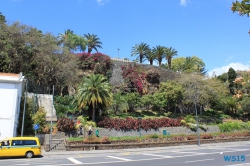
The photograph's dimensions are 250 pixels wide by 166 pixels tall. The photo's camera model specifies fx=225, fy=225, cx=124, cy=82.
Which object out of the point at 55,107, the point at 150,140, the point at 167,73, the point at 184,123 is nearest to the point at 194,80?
the point at 167,73

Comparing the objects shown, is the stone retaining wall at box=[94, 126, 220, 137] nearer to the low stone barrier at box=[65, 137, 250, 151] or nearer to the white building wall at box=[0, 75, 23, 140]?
the low stone barrier at box=[65, 137, 250, 151]

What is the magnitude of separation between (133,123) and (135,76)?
57.9 ft

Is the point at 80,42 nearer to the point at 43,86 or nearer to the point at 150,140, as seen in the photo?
the point at 43,86

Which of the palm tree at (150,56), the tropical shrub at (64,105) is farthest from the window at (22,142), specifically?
the palm tree at (150,56)

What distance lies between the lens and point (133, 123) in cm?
3272

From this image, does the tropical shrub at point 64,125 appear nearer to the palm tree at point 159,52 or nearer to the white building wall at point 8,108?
the white building wall at point 8,108

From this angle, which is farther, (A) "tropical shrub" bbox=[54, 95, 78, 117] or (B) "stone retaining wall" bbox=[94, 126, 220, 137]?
(A) "tropical shrub" bbox=[54, 95, 78, 117]

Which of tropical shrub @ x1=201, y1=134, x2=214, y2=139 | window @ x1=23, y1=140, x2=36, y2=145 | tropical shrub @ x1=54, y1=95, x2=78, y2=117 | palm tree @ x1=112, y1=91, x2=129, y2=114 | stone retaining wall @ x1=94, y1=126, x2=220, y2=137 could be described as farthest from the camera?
palm tree @ x1=112, y1=91, x2=129, y2=114

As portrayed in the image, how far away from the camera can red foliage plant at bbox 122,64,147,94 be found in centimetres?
4769

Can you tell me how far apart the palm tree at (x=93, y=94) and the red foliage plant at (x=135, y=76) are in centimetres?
1527

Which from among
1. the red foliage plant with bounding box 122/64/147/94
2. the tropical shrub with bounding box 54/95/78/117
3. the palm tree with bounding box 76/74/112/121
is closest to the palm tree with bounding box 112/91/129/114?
the palm tree with bounding box 76/74/112/121

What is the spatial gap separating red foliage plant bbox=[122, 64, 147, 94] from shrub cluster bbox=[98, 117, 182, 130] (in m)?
13.1

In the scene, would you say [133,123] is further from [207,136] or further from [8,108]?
[8,108]

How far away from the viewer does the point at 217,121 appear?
142ft
